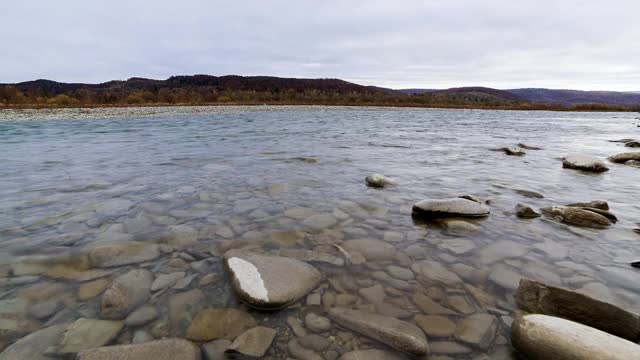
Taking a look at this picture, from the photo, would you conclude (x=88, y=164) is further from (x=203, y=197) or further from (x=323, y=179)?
(x=323, y=179)

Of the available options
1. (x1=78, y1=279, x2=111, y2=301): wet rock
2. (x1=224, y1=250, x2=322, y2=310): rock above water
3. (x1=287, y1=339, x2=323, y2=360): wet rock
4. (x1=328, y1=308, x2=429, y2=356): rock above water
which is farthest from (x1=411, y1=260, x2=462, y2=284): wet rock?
(x1=78, y1=279, x2=111, y2=301): wet rock

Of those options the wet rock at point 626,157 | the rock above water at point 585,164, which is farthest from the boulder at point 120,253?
the wet rock at point 626,157

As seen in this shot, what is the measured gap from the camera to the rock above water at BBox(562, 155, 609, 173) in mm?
8492

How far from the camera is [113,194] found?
6000mm

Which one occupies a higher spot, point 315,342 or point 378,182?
point 378,182

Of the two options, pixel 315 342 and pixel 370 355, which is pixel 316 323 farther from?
pixel 370 355

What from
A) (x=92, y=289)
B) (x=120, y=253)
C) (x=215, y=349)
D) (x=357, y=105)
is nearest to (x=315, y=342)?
(x=215, y=349)

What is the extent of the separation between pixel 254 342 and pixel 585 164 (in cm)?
997

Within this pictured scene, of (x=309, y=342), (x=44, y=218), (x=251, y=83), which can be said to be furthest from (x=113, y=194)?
(x=251, y=83)

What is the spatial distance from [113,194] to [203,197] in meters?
1.70

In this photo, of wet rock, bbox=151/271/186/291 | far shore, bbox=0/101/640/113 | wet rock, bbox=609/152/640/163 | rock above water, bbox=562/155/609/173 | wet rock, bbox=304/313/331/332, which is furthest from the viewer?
far shore, bbox=0/101/640/113

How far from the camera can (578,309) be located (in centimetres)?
256

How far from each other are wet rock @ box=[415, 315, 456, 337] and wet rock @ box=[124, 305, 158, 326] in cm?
215

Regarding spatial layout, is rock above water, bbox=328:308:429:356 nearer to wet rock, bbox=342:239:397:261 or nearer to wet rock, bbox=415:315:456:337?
wet rock, bbox=415:315:456:337
